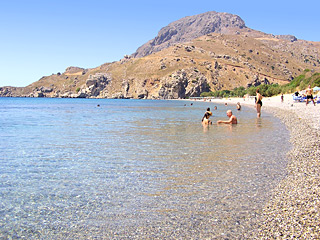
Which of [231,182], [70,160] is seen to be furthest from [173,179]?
[70,160]

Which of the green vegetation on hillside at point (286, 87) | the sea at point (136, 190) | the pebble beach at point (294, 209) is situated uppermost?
the green vegetation on hillside at point (286, 87)

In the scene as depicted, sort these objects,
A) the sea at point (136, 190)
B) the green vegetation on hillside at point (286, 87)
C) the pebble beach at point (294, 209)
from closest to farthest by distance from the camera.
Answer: the pebble beach at point (294, 209) < the sea at point (136, 190) < the green vegetation on hillside at point (286, 87)

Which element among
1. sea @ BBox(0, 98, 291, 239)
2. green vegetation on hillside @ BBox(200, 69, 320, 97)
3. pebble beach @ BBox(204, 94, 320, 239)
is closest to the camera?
pebble beach @ BBox(204, 94, 320, 239)

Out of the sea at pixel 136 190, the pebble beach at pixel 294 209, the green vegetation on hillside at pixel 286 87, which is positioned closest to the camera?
the pebble beach at pixel 294 209

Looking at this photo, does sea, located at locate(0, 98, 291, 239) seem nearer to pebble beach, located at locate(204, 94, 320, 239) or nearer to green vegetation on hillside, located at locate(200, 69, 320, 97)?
pebble beach, located at locate(204, 94, 320, 239)

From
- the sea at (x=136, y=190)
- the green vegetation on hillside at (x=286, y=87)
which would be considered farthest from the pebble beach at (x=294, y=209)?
the green vegetation on hillside at (x=286, y=87)

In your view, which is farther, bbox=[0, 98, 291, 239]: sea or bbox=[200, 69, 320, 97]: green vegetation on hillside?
bbox=[200, 69, 320, 97]: green vegetation on hillside

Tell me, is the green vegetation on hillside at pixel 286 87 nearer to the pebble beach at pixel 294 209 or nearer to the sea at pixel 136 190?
the sea at pixel 136 190

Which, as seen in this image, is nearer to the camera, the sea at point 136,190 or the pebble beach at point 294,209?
the pebble beach at point 294,209

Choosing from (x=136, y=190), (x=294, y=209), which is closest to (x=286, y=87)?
(x=136, y=190)

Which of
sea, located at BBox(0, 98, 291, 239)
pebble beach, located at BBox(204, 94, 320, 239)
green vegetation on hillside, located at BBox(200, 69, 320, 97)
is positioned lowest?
sea, located at BBox(0, 98, 291, 239)

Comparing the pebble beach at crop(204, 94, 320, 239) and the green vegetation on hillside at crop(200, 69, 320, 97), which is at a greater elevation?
the green vegetation on hillside at crop(200, 69, 320, 97)

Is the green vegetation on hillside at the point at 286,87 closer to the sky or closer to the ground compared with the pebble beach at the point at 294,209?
closer to the sky

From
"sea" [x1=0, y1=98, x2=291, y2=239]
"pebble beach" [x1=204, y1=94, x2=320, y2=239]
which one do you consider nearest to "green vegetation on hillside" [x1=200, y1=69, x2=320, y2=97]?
"sea" [x1=0, y1=98, x2=291, y2=239]
